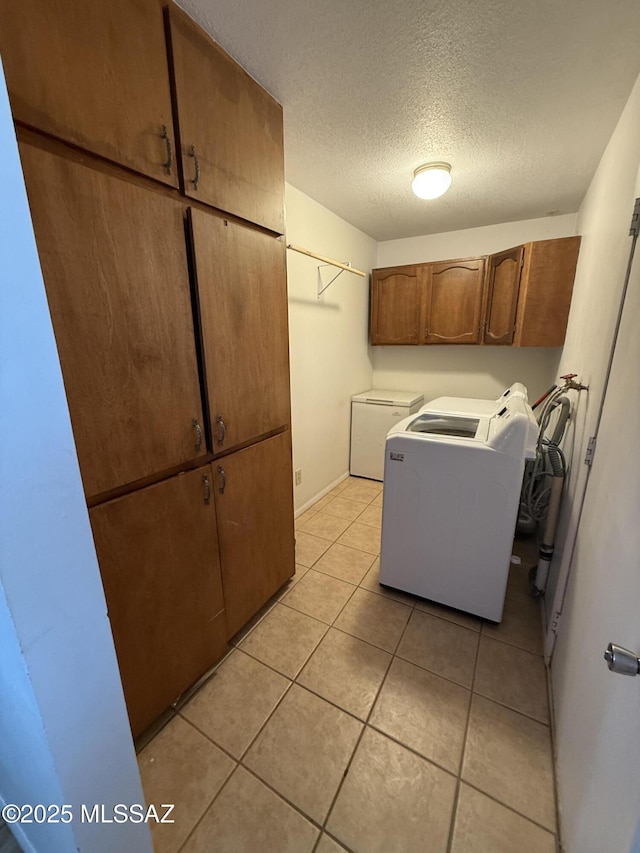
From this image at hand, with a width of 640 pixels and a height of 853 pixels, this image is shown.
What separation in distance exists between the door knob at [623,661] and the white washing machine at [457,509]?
1000 millimetres

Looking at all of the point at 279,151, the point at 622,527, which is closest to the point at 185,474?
the point at 622,527

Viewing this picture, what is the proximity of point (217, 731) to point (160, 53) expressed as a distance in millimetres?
2166

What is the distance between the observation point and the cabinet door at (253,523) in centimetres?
137

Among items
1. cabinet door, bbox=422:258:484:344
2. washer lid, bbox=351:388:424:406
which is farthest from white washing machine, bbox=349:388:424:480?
cabinet door, bbox=422:258:484:344

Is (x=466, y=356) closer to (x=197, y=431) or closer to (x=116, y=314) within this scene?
(x=197, y=431)

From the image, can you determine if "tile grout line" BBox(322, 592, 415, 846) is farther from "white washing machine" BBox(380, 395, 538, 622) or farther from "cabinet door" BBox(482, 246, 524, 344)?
"cabinet door" BBox(482, 246, 524, 344)

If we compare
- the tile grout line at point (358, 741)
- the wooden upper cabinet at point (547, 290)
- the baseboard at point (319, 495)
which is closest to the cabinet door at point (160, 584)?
the tile grout line at point (358, 741)

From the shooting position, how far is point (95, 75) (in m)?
0.81

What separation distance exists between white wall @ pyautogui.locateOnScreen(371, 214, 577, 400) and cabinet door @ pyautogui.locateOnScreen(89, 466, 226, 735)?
2.84 metres

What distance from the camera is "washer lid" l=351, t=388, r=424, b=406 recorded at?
312cm

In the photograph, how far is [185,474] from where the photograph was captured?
1.15 m

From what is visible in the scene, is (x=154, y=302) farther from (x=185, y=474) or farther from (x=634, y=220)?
(x=634, y=220)

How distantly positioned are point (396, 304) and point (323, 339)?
0.98m

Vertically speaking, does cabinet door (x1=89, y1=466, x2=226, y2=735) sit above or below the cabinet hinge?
below
